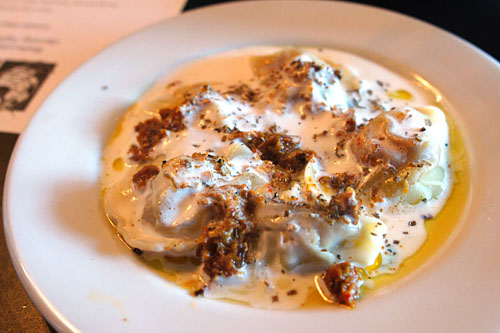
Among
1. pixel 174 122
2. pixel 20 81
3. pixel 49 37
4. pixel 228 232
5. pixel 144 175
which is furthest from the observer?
pixel 49 37

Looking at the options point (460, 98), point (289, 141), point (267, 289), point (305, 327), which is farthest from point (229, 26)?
point (305, 327)

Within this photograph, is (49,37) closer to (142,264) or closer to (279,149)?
(279,149)

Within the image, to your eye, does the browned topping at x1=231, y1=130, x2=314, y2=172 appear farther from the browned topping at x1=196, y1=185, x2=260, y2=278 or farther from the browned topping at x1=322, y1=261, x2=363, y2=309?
the browned topping at x1=322, y1=261, x2=363, y2=309

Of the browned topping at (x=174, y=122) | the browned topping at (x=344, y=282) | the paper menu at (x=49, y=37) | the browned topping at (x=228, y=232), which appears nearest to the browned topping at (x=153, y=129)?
the browned topping at (x=174, y=122)

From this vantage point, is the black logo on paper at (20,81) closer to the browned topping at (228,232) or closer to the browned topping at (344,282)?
the browned topping at (228,232)

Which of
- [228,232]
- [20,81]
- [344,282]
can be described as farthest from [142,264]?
[20,81]

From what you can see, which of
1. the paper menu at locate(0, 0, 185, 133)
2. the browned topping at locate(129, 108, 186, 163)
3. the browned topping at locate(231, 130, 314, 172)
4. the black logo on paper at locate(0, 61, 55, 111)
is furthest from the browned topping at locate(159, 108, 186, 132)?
the black logo on paper at locate(0, 61, 55, 111)

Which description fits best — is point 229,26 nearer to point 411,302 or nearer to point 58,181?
point 58,181
